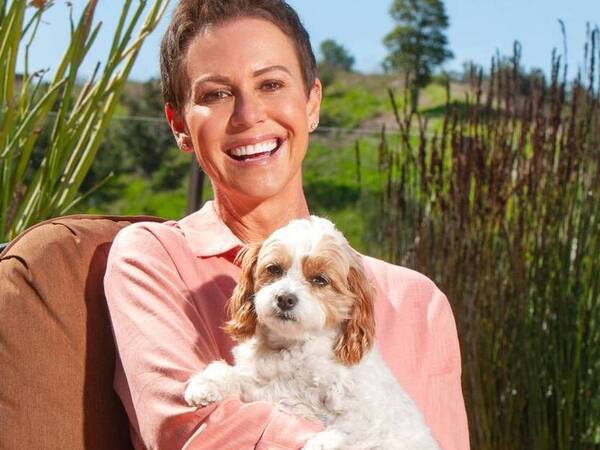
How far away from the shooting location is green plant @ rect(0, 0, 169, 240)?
282 cm

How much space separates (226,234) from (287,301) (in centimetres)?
54

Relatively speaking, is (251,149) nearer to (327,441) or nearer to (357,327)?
(357,327)

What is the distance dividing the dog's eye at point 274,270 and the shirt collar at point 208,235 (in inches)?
15.0

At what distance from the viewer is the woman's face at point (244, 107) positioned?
6.90 feet

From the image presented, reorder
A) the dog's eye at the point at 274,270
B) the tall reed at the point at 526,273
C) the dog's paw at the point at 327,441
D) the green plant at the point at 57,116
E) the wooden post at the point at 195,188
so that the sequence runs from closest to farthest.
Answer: the dog's paw at the point at 327,441
the dog's eye at the point at 274,270
the green plant at the point at 57,116
the tall reed at the point at 526,273
the wooden post at the point at 195,188

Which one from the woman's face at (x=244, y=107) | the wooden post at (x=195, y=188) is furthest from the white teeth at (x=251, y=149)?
the wooden post at (x=195, y=188)


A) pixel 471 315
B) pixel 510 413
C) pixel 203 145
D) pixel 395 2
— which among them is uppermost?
pixel 395 2

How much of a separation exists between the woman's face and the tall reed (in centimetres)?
185

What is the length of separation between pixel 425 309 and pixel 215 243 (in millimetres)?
548

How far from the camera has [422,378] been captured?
2135 millimetres

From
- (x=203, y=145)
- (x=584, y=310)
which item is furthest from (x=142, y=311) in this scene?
(x=584, y=310)

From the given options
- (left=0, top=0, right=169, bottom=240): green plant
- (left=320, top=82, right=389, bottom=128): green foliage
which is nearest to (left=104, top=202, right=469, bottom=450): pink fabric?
(left=0, top=0, right=169, bottom=240): green plant

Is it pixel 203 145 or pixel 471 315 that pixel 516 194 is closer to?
pixel 471 315

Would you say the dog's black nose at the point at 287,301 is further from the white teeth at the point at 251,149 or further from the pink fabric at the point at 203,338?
the white teeth at the point at 251,149
